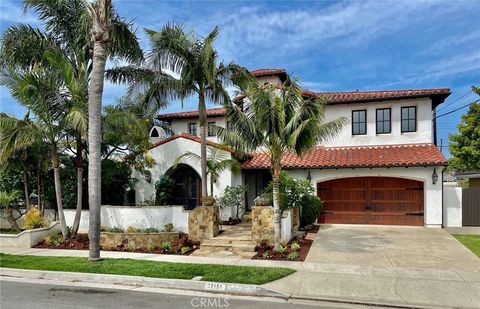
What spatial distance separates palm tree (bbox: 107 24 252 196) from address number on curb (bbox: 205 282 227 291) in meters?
6.05

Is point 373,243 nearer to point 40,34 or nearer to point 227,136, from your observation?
point 227,136

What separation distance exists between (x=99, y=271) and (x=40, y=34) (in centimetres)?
999

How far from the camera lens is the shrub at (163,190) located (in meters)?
17.1

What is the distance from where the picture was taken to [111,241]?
1348cm

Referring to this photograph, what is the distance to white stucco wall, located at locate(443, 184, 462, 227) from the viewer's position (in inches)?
660

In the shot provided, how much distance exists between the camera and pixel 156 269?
9625 millimetres

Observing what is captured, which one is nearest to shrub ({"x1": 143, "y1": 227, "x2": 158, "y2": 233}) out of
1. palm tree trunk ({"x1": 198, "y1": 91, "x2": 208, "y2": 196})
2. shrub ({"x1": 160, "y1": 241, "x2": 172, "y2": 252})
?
shrub ({"x1": 160, "y1": 241, "x2": 172, "y2": 252})

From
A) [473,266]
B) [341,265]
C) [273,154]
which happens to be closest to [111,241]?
[273,154]

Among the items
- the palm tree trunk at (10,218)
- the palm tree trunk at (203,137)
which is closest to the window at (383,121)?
the palm tree trunk at (203,137)

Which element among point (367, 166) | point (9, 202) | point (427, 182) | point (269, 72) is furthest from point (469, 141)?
point (9, 202)

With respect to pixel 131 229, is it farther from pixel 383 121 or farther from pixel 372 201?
pixel 383 121

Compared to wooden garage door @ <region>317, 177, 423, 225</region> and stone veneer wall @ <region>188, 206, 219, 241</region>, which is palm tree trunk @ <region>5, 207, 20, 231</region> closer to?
stone veneer wall @ <region>188, 206, 219, 241</region>

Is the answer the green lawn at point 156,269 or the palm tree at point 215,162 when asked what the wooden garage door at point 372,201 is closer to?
the palm tree at point 215,162

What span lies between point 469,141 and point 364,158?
36.4ft
